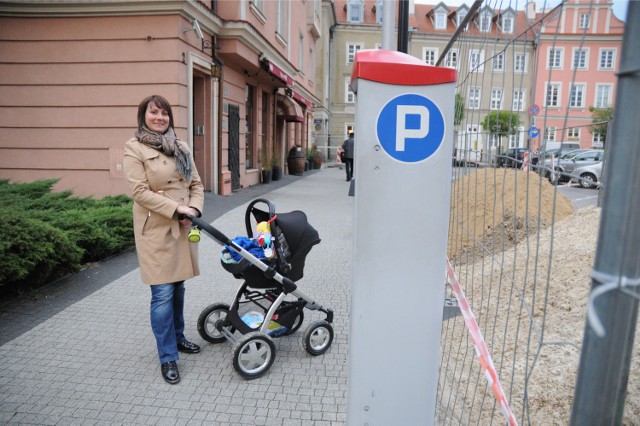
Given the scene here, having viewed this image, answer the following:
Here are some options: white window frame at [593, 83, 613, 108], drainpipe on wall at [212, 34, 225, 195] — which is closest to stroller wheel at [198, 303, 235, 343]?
white window frame at [593, 83, 613, 108]

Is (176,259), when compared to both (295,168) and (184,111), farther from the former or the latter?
(295,168)

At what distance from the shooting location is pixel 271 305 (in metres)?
3.74

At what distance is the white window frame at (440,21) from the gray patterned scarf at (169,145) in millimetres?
53681

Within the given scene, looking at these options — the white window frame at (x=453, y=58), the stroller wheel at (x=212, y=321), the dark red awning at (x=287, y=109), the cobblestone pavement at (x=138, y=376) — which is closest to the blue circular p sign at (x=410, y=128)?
the white window frame at (x=453, y=58)

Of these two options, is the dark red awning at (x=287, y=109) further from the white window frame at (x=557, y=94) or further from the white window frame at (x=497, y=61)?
the white window frame at (x=557, y=94)

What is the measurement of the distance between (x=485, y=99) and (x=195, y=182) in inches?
89.7

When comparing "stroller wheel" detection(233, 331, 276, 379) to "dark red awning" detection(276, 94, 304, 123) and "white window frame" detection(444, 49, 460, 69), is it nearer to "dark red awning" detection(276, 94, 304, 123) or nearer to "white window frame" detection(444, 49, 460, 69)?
"white window frame" detection(444, 49, 460, 69)

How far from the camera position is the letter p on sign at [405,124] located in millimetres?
1993

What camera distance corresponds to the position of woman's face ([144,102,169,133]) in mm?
3510

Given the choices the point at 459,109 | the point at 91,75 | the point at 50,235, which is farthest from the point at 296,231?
the point at 91,75

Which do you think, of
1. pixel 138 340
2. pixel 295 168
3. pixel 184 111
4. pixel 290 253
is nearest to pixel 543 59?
pixel 290 253

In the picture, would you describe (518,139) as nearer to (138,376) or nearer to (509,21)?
(509,21)

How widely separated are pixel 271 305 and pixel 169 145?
4.47ft

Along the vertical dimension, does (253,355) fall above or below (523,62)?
below
